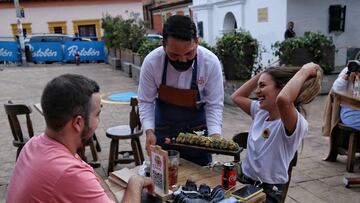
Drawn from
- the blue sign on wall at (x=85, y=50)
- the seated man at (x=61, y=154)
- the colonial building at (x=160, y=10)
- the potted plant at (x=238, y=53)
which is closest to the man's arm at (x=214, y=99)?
the seated man at (x=61, y=154)

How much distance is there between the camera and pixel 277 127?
2182 mm

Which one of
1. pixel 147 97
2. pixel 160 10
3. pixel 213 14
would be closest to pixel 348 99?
pixel 147 97

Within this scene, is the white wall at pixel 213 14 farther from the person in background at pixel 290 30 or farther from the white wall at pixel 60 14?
the white wall at pixel 60 14

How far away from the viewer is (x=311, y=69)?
6.94 feet

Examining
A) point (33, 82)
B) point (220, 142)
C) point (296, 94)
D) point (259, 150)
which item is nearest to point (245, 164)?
point (259, 150)

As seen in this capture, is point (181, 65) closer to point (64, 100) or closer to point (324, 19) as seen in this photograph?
point (64, 100)

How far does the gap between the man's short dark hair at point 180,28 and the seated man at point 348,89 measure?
7.75ft

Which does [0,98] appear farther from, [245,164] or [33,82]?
[245,164]

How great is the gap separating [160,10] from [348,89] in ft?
91.2

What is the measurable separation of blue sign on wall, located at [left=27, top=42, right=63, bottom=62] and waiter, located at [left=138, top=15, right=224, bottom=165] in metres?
16.7

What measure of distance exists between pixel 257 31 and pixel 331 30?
207 centimetres

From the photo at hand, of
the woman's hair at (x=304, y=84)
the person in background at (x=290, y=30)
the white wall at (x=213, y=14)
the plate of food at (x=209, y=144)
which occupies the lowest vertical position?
the plate of food at (x=209, y=144)

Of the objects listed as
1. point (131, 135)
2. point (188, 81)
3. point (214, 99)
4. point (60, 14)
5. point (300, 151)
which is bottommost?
point (300, 151)

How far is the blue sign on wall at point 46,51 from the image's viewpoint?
Answer: 59.4 feet
